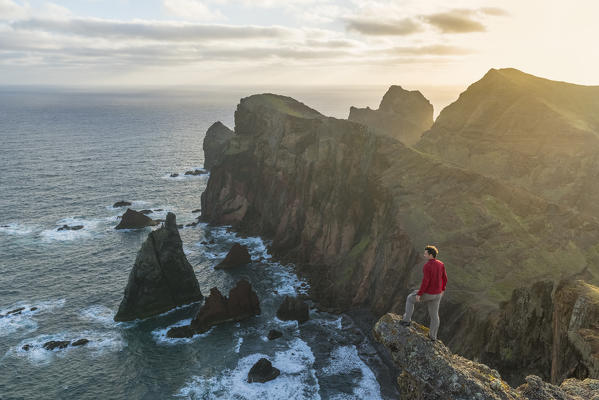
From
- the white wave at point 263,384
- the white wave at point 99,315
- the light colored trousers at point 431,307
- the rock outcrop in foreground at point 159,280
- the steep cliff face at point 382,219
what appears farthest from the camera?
the rock outcrop in foreground at point 159,280

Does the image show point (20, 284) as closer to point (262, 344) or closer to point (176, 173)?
point (262, 344)

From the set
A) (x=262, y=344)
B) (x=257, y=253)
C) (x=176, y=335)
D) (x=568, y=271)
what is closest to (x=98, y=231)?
(x=257, y=253)

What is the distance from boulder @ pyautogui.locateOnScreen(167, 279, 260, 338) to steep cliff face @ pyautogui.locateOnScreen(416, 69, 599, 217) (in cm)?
4770

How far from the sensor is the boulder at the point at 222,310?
54.3 meters

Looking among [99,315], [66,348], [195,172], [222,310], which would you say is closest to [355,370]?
[222,310]

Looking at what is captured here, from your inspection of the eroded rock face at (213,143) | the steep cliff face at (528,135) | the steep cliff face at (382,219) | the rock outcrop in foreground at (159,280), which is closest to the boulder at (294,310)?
the steep cliff face at (382,219)

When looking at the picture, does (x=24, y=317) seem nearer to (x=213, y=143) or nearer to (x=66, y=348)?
(x=66, y=348)

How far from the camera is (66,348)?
1994 inches

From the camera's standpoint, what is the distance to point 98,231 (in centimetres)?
8781

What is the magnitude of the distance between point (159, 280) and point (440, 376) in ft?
174

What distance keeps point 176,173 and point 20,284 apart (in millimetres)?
80133

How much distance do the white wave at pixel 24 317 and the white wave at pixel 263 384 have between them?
2621cm

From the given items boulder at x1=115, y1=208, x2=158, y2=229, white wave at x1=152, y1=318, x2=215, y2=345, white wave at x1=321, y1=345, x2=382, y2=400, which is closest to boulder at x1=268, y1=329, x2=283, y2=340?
white wave at x1=321, y1=345, x2=382, y2=400

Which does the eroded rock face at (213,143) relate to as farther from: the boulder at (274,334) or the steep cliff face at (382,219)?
the boulder at (274,334)
